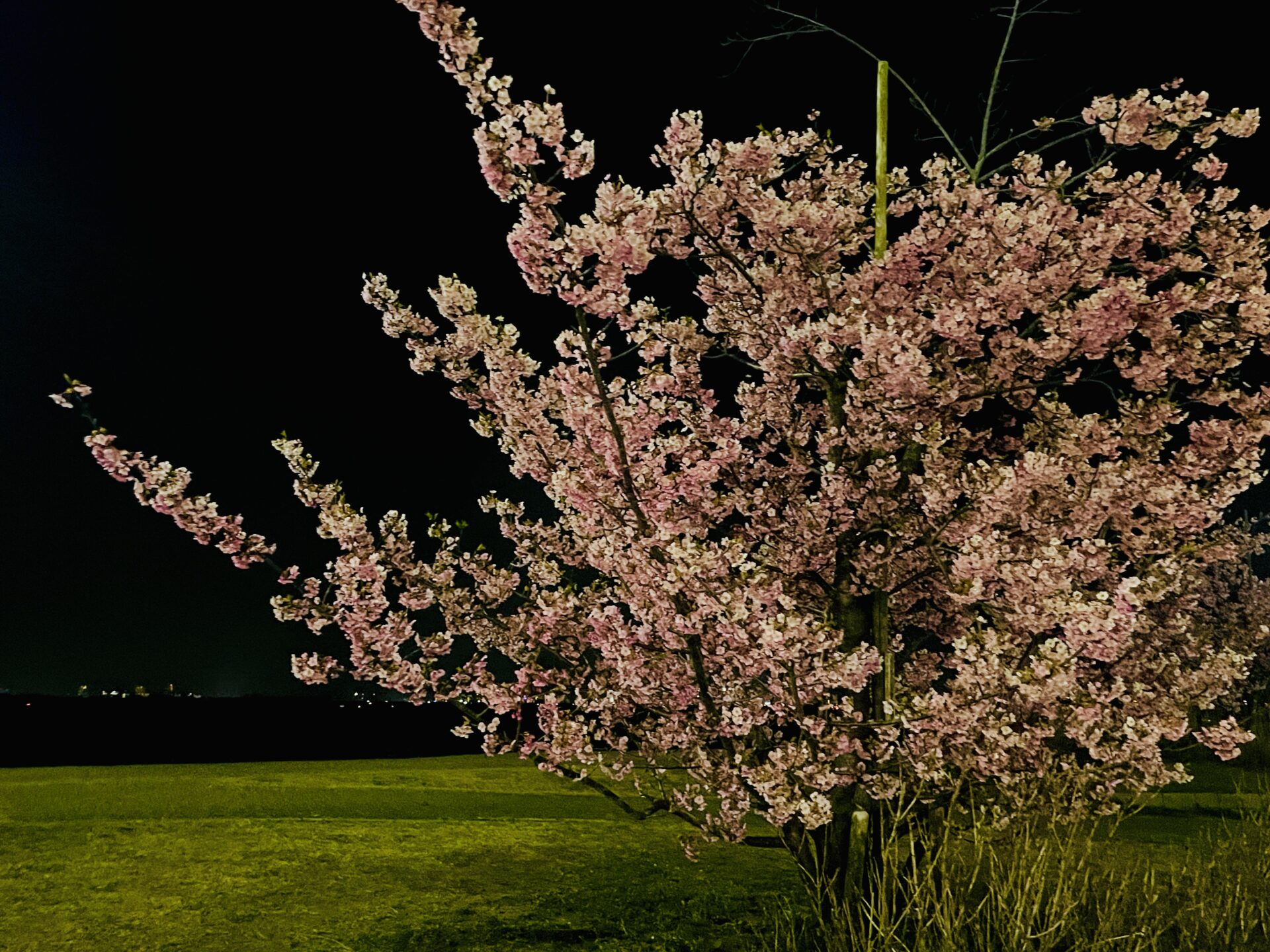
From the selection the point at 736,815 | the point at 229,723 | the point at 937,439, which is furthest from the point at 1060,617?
the point at 229,723

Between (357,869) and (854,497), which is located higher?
(854,497)

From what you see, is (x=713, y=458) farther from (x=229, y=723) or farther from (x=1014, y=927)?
(x=229, y=723)

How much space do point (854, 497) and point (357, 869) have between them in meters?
5.03

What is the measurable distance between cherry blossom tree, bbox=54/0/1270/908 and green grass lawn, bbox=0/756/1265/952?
134 cm

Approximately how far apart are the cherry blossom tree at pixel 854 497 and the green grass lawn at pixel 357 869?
134cm

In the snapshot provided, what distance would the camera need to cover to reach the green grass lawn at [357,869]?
5887mm

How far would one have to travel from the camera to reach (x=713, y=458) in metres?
5.67

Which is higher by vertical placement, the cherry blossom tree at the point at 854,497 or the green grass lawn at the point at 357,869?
the cherry blossom tree at the point at 854,497

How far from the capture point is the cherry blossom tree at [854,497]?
4.79 meters

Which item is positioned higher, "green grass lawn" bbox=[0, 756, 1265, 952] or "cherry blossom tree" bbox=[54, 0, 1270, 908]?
"cherry blossom tree" bbox=[54, 0, 1270, 908]

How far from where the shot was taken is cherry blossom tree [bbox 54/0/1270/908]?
4785 millimetres

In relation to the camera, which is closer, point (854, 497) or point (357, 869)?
point (854, 497)

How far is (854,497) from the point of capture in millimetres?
5488

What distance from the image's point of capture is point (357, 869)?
7.59 meters
